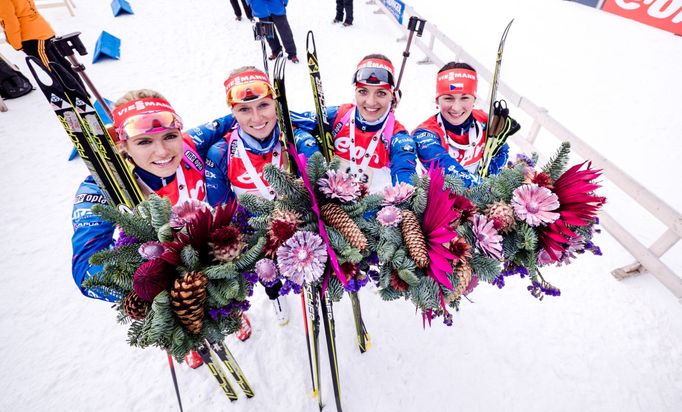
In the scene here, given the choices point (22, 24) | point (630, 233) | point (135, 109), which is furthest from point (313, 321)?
point (22, 24)

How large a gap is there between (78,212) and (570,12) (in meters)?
16.8

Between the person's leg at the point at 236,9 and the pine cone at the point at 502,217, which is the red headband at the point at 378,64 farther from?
the person's leg at the point at 236,9

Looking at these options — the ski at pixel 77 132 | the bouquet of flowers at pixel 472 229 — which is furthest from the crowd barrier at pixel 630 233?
the ski at pixel 77 132

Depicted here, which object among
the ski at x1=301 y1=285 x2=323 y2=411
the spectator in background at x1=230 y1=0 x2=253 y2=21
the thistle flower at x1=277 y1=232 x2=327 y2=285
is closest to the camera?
the thistle flower at x1=277 y1=232 x2=327 y2=285

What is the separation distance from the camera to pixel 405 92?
7.14 meters

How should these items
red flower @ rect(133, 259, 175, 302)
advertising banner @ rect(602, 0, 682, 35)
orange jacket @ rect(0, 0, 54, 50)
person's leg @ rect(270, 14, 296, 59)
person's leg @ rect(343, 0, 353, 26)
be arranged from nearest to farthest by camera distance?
red flower @ rect(133, 259, 175, 302) → orange jacket @ rect(0, 0, 54, 50) → person's leg @ rect(270, 14, 296, 59) → advertising banner @ rect(602, 0, 682, 35) → person's leg @ rect(343, 0, 353, 26)

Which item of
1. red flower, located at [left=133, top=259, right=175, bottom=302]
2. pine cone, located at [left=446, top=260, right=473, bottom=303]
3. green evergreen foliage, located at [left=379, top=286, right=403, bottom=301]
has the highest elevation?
red flower, located at [left=133, top=259, right=175, bottom=302]

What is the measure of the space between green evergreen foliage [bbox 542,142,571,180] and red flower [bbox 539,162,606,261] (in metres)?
0.07

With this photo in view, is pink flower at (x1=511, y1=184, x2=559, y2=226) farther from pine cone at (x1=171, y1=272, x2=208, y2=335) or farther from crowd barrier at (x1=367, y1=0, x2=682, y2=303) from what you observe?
crowd barrier at (x1=367, y1=0, x2=682, y2=303)

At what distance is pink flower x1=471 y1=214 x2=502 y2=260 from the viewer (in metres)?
1.27

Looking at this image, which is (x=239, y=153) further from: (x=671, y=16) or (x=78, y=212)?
(x=671, y=16)

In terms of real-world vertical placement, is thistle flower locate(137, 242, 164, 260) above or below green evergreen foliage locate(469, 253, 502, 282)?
above

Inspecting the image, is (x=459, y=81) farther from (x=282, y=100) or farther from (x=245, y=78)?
(x=245, y=78)

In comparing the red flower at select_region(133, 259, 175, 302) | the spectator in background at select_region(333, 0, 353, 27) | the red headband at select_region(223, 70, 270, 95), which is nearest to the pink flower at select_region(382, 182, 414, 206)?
the red flower at select_region(133, 259, 175, 302)
